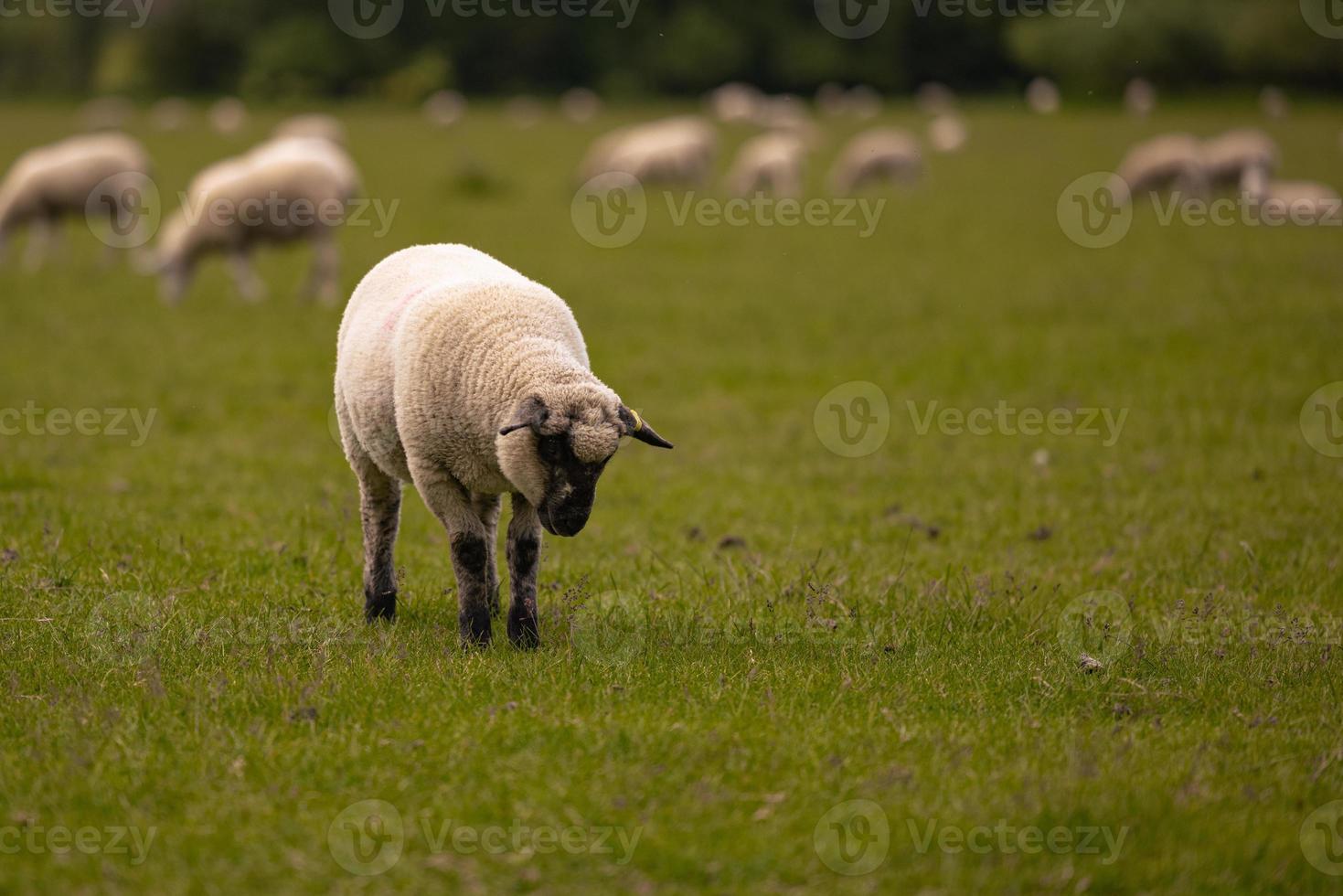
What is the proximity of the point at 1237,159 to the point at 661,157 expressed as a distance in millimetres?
12400

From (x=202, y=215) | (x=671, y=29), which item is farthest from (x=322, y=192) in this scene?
(x=671, y=29)

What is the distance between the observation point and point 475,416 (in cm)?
510

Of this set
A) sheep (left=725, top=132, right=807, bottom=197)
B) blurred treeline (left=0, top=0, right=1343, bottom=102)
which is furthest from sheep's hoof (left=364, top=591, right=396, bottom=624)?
blurred treeline (left=0, top=0, right=1343, bottom=102)

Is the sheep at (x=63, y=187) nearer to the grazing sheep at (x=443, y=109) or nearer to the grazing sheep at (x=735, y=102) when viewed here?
the grazing sheep at (x=443, y=109)

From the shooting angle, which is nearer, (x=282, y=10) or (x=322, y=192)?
(x=322, y=192)

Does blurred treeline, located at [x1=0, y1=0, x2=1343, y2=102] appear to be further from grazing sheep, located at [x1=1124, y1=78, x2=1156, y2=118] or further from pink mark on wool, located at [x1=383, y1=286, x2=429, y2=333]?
pink mark on wool, located at [x1=383, y1=286, x2=429, y2=333]

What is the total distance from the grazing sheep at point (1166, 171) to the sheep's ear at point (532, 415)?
22265 millimetres

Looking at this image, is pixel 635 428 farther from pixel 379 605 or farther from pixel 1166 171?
pixel 1166 171

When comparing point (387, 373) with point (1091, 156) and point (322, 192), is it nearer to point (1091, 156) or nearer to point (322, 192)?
point (322, 192)

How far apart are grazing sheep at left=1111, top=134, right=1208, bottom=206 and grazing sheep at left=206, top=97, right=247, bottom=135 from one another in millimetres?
27015

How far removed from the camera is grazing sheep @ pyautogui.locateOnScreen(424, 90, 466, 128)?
153 ft

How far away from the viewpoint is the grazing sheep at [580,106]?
50919 mm

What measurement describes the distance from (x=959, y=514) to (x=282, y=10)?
6795 centimetres

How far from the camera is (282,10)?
2687 inches
